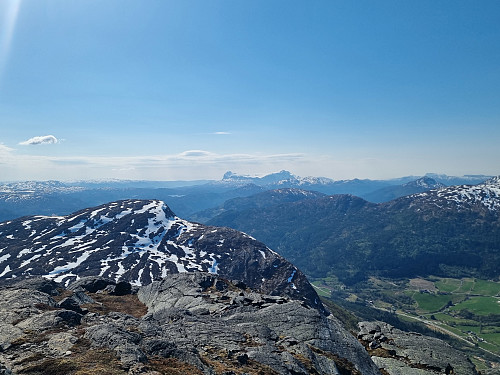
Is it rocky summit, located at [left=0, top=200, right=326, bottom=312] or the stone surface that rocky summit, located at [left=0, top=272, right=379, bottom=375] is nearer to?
the stone surface

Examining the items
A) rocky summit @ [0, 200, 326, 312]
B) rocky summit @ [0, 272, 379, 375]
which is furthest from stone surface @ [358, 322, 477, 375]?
rocky summit @ [0, 200, 326, 312]

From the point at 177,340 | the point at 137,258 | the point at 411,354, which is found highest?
the point at 177,340

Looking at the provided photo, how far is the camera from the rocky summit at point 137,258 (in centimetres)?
13862

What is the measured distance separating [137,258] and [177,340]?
13881 centimetres

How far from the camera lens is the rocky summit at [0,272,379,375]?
71.5 ft

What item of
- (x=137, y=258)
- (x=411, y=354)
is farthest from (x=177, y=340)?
(x=137, y=258)

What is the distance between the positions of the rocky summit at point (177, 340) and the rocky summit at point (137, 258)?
89.4 meters

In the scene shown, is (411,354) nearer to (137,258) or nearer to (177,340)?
(177,340)

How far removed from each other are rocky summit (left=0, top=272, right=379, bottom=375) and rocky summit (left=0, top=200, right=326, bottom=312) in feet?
293

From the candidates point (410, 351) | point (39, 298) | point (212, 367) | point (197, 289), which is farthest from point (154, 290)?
point (410, 351)

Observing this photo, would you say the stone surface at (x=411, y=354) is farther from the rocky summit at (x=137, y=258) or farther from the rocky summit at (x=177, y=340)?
the rocky summit at (x=137, y=258)

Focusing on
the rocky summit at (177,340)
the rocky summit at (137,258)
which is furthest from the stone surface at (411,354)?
the rocky summit at (137,258)

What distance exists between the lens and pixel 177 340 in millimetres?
29578

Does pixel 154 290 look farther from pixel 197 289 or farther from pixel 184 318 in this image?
pixel 184 318
